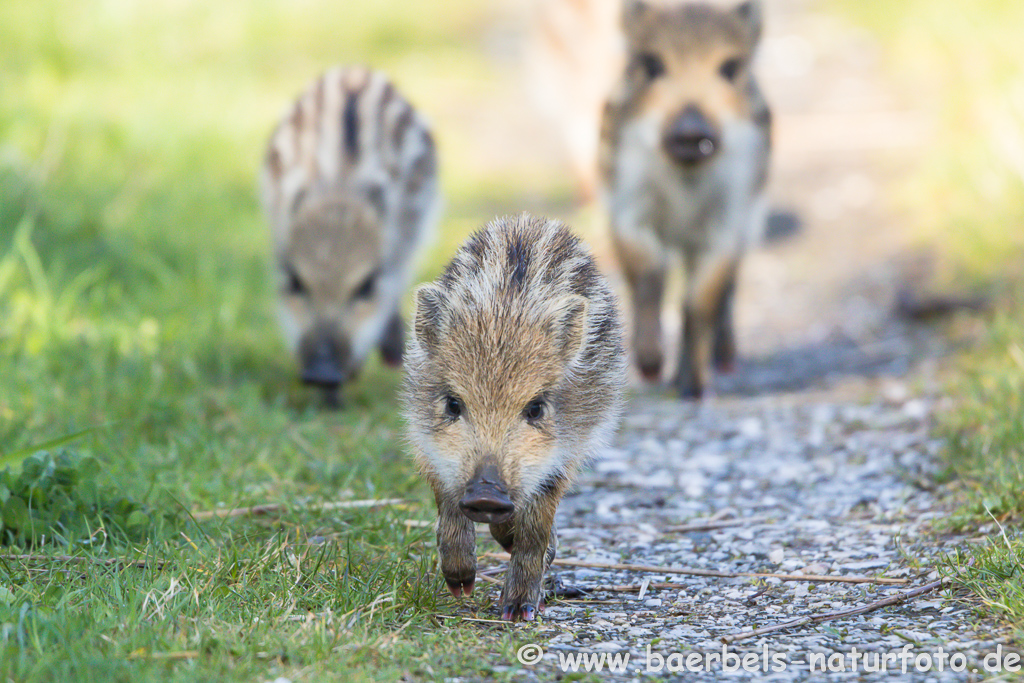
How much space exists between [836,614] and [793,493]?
4.35 feet

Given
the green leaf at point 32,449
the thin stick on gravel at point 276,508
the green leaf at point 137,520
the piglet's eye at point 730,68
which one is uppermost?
the piglet's eye at point 730,68

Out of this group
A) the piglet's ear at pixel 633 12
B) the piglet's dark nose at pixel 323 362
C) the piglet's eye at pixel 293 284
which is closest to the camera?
the piglet's dark nose at pixel 323 362

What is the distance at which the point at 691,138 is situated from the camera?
6578 mm

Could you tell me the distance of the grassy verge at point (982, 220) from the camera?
4.28m

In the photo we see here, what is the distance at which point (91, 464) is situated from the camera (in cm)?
419

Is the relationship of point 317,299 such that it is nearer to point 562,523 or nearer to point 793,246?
point 562,523

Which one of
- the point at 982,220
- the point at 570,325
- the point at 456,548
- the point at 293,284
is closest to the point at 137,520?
the point at 456,548

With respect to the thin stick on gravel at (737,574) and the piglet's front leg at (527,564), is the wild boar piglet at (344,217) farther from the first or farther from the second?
the piglet's front leg at (527,564)

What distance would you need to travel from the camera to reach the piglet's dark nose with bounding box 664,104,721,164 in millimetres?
6562

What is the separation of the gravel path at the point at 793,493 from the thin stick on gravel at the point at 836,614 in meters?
0.02

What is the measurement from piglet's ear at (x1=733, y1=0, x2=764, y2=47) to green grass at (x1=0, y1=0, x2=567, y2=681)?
2.83 metres

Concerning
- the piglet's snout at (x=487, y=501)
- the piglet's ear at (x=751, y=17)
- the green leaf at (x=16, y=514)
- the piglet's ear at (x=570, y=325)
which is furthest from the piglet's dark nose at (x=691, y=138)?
the green leaf at (x=16, y=514)

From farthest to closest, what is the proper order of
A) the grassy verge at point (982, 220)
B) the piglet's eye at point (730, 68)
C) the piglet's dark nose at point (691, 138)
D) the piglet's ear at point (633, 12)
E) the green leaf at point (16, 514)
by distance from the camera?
1. the piglet's ear at point (633, 12)
2. the piglet's eye at point (730, 68)
3. the piglet's dark nose at point (691, 138)
4. the grassy verge at point (982, 220)
5. the green leaf at point (16, 514)

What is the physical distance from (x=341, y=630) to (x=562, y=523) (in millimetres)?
1592
